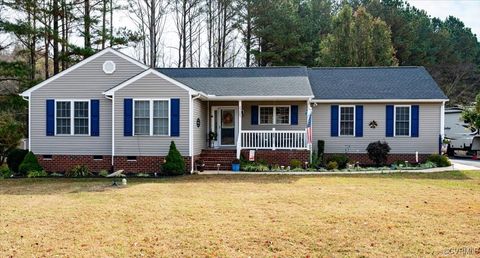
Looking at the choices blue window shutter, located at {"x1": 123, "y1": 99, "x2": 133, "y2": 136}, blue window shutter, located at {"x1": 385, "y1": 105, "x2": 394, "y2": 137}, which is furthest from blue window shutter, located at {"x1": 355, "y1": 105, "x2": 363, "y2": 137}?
blue window shutter, located at {"x1": 123, "y1": 99, "x2": 133, "y2": 136}

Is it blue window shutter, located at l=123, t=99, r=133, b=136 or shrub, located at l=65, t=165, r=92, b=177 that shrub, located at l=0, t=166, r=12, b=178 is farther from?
blue window shutter, located at l=123, t=99, r=133, b=136

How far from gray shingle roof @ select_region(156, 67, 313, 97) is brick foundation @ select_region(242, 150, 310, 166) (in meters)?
2.39

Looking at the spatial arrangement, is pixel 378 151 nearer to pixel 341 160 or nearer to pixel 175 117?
pixel 341 160

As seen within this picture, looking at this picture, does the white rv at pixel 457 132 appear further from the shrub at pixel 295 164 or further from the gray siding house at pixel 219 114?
the shrub at pixel 295 164

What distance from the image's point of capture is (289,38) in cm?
3319

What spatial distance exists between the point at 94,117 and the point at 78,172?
7.65ft

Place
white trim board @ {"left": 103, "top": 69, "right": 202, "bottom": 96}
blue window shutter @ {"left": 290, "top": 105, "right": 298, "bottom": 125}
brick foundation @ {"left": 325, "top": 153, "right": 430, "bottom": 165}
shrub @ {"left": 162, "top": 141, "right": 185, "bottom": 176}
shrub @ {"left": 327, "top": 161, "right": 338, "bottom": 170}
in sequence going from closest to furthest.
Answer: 1. shrub @ {"left": 162, "top": 141, "right": 185, "bottom": 176}
2. white trim board @ {"left": 103, "top": 69, "right": 202, "bottom": 96}
3. shrub @ {"left": 327, "top": 161, "right": 338, "bottom": 170}
4. brick foundation @ {"left": 325, "top": 153, "right": 430, "bottom": 165}
5. blue window shutter @ {"left": 290, "top": 105, "right": 298, "bottom": 125}

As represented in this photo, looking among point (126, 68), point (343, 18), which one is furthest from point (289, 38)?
point (126, 68)

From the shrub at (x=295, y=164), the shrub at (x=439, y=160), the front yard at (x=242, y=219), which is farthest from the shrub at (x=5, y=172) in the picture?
the shrub at (x=439, y=160)

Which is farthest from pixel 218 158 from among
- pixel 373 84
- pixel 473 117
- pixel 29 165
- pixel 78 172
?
pixel 473 117

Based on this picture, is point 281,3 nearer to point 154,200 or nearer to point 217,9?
point 217,9

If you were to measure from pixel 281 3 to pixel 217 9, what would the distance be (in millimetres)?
5158

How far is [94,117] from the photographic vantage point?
17.4 meters

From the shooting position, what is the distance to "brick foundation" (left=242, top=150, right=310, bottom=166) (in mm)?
17641
